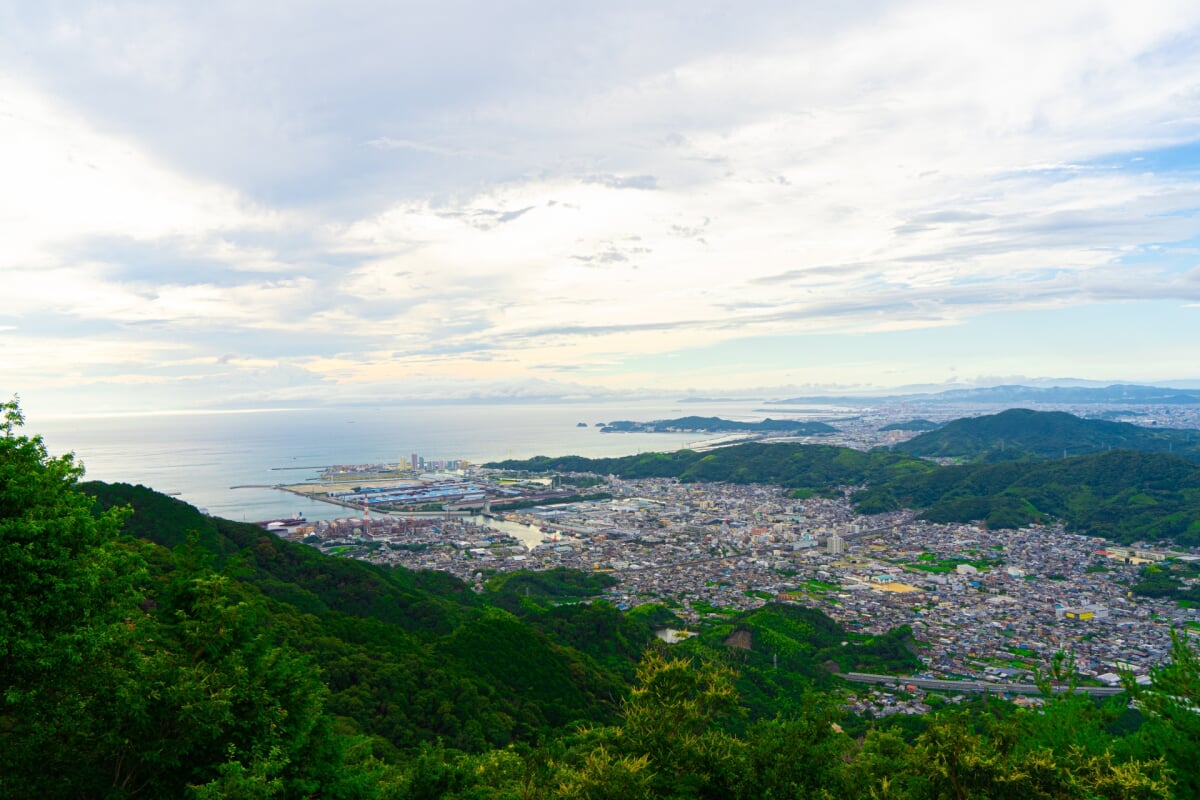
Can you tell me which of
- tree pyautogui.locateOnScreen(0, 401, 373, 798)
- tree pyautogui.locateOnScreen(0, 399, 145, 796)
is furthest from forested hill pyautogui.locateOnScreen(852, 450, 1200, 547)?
tree pyautogui.locateOnScreen(0, 399, 145, 796)

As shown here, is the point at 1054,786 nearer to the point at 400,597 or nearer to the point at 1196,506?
the point at 400,597

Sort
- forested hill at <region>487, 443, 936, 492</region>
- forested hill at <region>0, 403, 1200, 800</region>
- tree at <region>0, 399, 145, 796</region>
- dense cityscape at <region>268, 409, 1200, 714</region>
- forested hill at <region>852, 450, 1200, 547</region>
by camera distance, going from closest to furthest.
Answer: tree at <region>0, 399, 145, 796</region> → forested hill at <region>0, 403, 1200, 800</region> → dense cityscape at <region>268, 409, 1200, 714</region> → forested hill at <region>852, 450, 1200, 547</region> → forested hill at <region>487, 443, 936, 492</region>

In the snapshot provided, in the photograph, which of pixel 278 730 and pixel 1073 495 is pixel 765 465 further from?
pixel 278 730

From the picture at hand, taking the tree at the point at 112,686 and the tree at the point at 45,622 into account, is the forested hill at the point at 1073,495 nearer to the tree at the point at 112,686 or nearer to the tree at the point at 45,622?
the tree at the point at 112,686

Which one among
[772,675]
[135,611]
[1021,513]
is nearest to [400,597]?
[772,675]

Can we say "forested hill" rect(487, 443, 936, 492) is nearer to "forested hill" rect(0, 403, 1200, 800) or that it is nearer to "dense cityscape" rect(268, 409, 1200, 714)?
"dense cityscape" rect(268, 409, 1200, 714)

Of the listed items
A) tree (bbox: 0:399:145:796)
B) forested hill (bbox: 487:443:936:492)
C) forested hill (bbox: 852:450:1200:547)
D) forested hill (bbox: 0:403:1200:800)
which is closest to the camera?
tree (bbox: 0:399:145:796)
